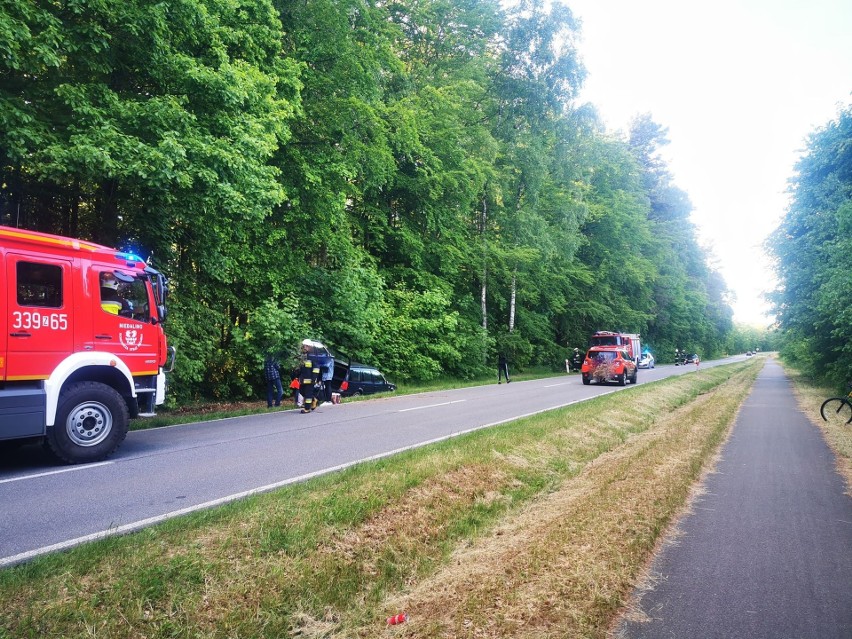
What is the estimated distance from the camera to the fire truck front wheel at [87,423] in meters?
7.47

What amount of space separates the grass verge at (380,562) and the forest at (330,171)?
Result: 22.7 feet

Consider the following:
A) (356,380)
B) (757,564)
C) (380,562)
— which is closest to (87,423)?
(380,562)

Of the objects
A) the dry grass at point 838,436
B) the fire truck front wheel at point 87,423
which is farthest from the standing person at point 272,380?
the dry grass at point 838,436

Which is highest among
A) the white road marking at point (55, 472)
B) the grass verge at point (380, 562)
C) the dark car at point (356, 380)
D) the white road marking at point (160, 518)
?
the dark car at point (356, 380)

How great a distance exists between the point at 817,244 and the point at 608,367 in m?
10.5

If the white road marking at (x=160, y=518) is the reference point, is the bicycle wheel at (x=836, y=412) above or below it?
below

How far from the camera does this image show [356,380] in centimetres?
1902

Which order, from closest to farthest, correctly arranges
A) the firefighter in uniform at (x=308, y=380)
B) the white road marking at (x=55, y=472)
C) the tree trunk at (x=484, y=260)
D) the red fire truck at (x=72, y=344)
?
the white road marking at (x=55, y=472) → the red fire truck at (x=72, y=344) → the firefighter in uniform at (x=308, y=380) → the tree trunk at (x=484, y=260)

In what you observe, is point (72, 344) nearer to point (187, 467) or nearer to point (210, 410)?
point (187, 467)

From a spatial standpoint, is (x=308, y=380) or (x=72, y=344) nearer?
(x=72, y=344)

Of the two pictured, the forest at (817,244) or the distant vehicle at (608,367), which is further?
the distant vehicle at (608,367)

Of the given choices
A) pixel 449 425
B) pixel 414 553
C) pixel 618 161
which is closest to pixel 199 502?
pixel 414 553

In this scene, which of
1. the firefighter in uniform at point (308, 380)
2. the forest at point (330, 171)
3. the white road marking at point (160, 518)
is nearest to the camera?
the white road marking at point (160, 518)

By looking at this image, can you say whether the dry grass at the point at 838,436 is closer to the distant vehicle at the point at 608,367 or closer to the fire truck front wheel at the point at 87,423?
the distant vehicle at the point at 608,367
